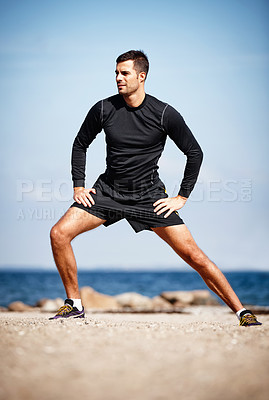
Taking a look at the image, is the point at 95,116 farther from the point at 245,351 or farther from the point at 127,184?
the point at 245,351

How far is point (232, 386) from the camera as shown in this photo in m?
2.78

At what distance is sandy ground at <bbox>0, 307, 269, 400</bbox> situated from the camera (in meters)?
2.67

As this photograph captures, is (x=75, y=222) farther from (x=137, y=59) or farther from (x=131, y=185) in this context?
(x=137, y=59)

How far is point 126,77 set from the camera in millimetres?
5422

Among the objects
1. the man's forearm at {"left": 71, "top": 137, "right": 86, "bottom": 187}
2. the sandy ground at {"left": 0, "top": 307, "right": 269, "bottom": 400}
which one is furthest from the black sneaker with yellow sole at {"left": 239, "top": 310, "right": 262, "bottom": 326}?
the man's forearm at {"left": 71, "top": 137, "right": 86, "bottom": 187}

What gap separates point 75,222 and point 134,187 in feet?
2.75

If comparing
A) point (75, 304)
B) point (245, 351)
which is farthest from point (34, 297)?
point (245, 351)

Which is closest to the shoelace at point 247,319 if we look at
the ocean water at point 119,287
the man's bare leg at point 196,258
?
the man's bare leg at point 196,258

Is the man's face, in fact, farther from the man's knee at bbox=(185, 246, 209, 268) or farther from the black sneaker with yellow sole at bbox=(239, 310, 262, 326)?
the black sneaker with yellow sole at bbox=(239, 310, 262, 326)

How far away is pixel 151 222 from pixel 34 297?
2736cm

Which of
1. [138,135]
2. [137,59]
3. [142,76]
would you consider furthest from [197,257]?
[137,59]

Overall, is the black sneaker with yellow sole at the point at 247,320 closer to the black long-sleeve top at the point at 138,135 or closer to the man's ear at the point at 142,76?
the black long-sleeve top at the point at 138,135

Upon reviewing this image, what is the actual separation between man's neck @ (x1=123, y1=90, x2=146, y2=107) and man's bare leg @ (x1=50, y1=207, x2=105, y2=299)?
57.5 inches

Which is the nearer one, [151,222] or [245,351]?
[245,351]
